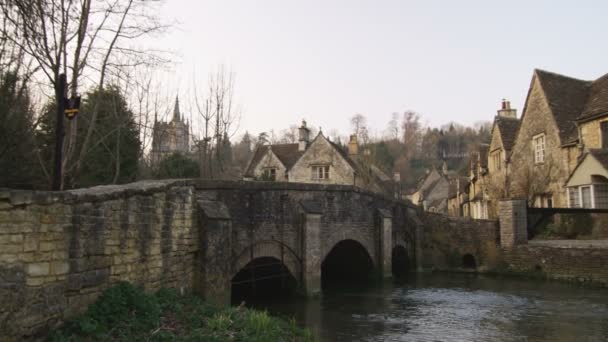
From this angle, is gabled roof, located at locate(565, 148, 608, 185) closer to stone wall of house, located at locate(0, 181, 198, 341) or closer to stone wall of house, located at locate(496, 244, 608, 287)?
stone wall of house, located at locate(496, 244, 608, 287)

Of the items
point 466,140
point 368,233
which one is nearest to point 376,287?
point 368,233

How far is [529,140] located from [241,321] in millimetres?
23349

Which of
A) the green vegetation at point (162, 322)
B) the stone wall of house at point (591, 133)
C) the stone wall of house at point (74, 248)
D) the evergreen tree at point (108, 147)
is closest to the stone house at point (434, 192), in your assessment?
the stone wall of house at point (591, 133)

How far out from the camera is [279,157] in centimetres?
3909

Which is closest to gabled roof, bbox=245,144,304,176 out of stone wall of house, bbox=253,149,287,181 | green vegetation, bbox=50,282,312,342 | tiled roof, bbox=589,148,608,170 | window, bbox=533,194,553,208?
stone wall of house, bbox=253,149,287,181

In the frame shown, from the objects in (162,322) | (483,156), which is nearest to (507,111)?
(483,156)

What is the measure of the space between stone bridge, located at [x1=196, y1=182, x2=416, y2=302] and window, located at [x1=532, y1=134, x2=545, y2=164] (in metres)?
11.2

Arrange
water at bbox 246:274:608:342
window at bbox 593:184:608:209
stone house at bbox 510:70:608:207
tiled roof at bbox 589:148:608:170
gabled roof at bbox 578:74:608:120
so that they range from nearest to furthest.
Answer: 1. water at bbox 246:274:608:342
2. tiled roof at bbox 589:148:608:170
3. window at bbox 593:184:608:209
4. gabled roof at bbox 578:74:608:120
5. stone house at bbox 510:70:608:207

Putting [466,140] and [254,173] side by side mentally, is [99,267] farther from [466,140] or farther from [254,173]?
[466,140]

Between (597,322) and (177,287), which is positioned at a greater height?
(177,287)

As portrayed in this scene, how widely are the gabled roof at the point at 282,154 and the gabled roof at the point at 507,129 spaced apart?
50.7ft

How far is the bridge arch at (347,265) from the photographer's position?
1925cm

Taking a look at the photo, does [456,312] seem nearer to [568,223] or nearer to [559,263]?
[559,263]

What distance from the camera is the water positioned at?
10609 mm
